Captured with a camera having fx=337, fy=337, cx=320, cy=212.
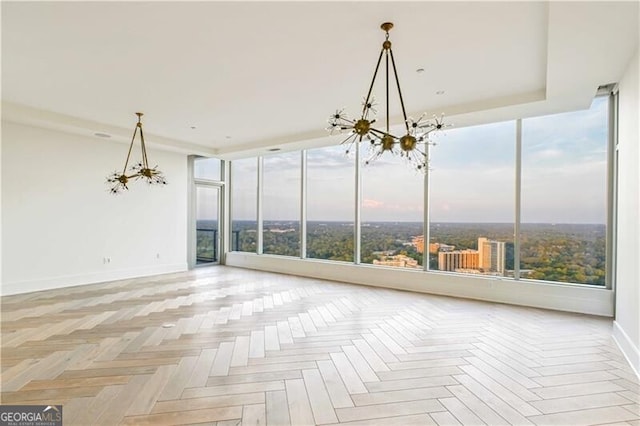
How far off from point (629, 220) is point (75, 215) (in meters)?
8.42

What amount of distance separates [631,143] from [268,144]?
5.81 metres

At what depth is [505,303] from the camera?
5297mm

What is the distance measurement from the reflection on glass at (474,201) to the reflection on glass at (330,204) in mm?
1804

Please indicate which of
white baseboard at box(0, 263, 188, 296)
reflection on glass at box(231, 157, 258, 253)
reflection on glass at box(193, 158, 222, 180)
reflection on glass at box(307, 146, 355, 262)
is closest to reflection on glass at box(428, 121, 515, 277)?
reflection on glass at box(307, 146, 355, 262)

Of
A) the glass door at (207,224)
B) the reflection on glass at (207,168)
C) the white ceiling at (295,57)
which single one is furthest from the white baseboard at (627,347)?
the reflection on glass at (207,168)

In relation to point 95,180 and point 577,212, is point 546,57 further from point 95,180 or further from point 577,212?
point 95,180

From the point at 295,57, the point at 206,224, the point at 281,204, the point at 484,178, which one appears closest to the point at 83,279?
the point at 206,224

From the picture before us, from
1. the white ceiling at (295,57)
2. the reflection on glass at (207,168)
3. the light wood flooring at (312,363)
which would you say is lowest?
the light wood flooring at (312,363)

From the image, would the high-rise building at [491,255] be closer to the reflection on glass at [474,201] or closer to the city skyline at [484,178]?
the reflection on glass at [474,201]

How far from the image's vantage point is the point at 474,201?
5.86 meters

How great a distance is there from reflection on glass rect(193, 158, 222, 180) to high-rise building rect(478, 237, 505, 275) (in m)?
6.76

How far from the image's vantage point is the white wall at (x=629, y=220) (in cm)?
316

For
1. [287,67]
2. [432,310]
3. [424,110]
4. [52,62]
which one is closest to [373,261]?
[432,310]

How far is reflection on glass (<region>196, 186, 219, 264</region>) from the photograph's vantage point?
893 centimetres
